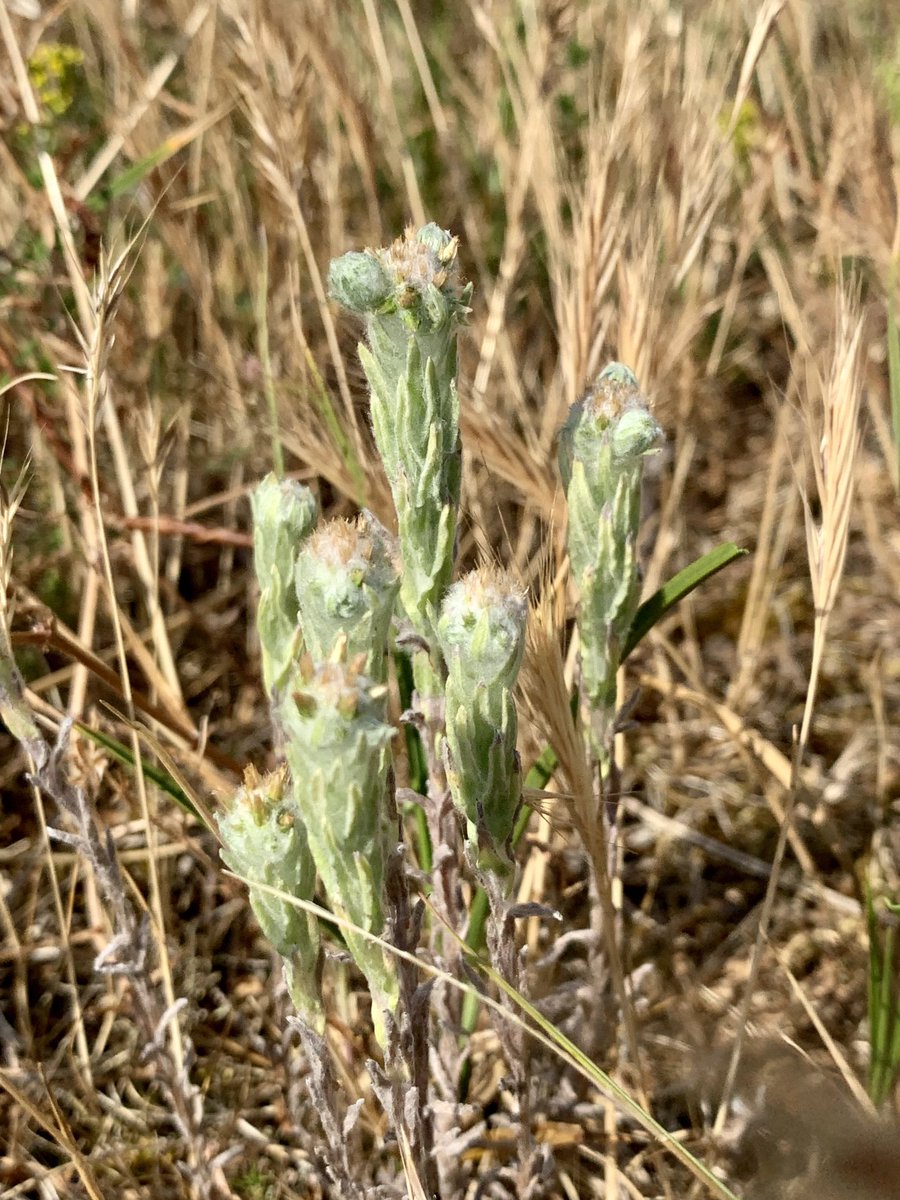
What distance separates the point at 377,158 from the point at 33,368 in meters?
0.83

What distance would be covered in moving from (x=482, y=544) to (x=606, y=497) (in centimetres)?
11

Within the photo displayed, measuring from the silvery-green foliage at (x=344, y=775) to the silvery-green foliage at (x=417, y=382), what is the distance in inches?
6.0

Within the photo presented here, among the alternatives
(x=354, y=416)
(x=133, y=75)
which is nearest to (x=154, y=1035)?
(x=354, y=416)

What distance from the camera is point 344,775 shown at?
615 millimetres

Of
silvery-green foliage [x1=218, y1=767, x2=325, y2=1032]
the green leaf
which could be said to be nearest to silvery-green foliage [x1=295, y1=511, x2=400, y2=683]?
silvery-green foliage [x1=218, y1=767, x2=325, y2=1032]

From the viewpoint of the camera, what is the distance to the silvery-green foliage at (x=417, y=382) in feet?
2.29

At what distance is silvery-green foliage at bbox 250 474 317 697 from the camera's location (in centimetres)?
83

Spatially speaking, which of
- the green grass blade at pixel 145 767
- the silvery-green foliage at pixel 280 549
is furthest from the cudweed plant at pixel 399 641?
the green grass blade at pixel 145 767

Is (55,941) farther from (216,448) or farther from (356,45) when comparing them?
(356,45)

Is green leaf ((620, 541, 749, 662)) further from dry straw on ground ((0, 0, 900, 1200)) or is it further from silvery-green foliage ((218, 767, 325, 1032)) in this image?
silvery-green foliage ((218, 767, 325, 1032))

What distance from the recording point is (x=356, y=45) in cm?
214

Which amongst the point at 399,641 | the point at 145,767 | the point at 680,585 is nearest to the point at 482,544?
the point at 399,641

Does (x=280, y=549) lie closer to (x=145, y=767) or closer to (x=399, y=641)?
(x=399, y=641)

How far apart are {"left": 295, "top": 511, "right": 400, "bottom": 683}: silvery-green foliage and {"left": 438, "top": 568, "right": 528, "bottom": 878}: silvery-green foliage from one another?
46mm
